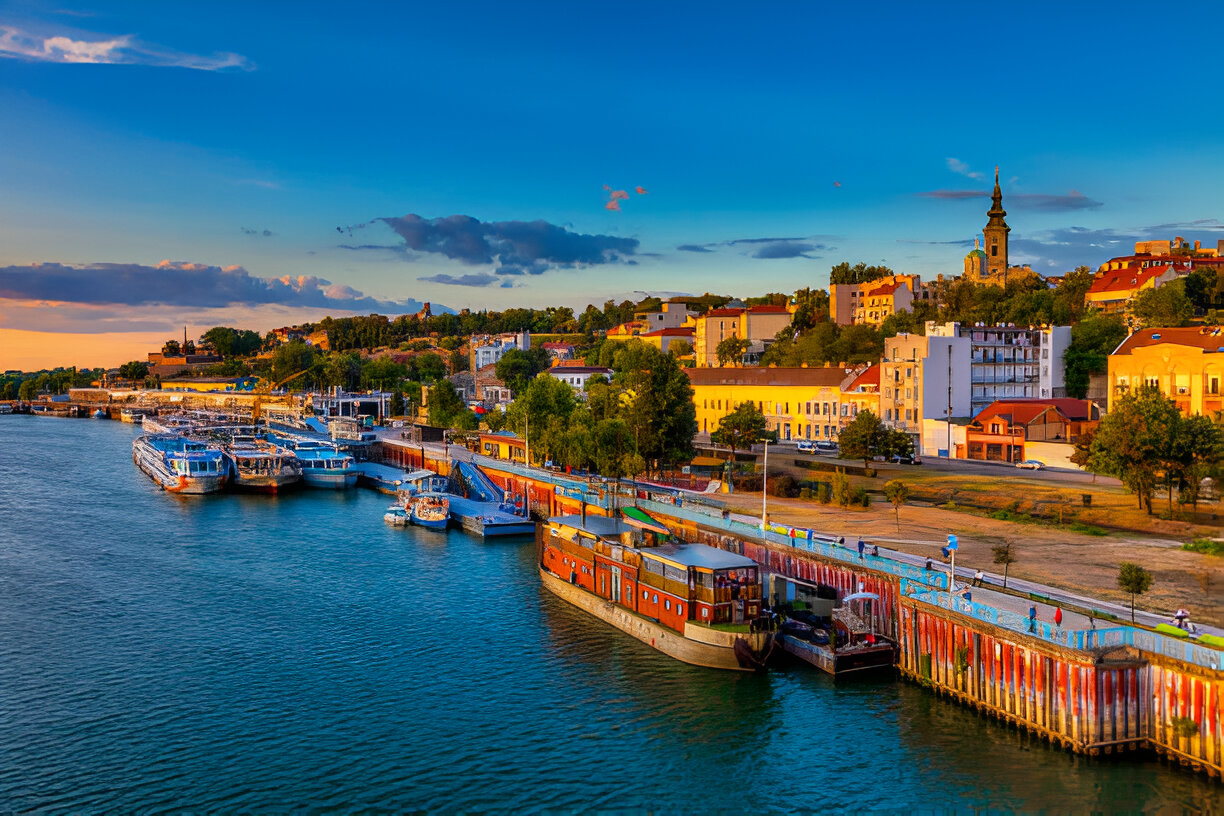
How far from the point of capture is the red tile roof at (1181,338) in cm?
7219

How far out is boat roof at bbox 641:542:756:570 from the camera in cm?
3747

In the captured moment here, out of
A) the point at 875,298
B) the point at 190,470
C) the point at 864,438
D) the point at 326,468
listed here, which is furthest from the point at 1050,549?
the point at 875,298

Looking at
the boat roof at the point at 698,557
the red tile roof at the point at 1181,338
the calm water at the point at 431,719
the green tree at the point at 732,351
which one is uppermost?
the green tree at the point at 732,351

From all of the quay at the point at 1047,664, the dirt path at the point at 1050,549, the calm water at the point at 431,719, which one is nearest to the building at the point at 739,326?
the dirt path at the point at 1050,549

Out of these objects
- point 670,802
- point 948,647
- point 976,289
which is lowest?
point 670,802

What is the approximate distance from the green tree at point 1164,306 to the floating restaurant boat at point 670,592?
77.6 m

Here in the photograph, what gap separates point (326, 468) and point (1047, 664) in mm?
81012

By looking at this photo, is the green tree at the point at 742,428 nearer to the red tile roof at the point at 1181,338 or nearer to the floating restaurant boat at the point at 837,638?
the red tile roof at the point at 1181,338

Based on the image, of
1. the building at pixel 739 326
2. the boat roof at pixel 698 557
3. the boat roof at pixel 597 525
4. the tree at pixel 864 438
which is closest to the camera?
the boat roof at pixel 698 557

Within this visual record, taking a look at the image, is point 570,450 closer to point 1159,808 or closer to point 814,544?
point 814,544

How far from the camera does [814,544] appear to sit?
45156mm

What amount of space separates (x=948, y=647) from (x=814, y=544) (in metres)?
11.9

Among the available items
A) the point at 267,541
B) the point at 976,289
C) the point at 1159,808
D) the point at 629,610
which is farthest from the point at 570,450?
the point at 976,289

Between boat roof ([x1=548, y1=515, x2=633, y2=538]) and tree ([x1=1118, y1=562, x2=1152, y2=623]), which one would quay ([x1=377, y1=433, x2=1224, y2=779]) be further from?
boat roof ([x1=548, y1=515, x2=633, y2=538])
